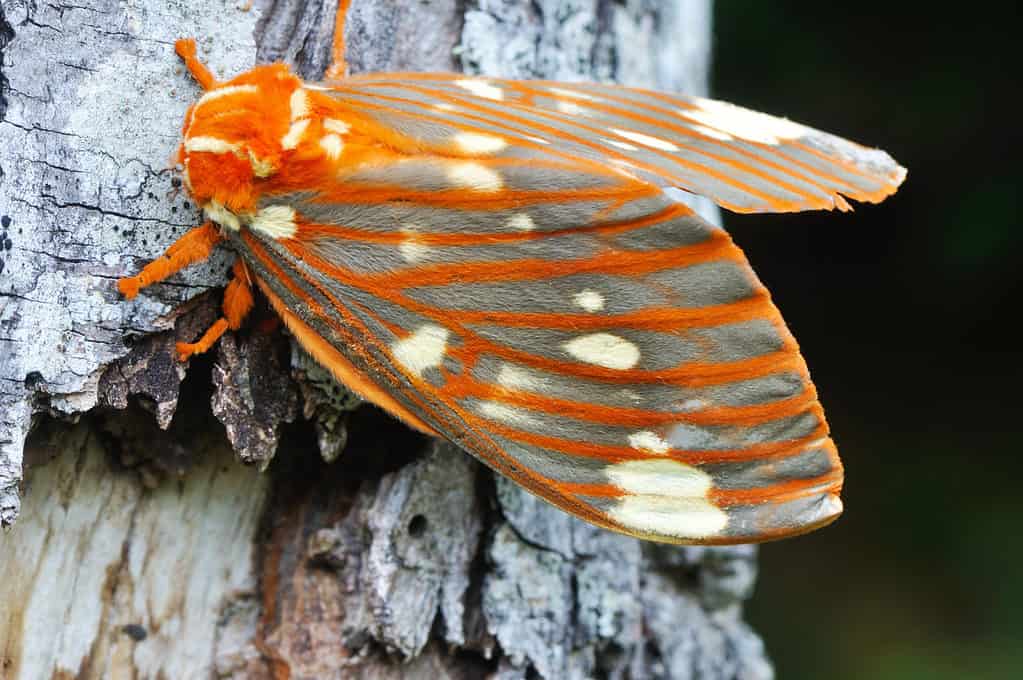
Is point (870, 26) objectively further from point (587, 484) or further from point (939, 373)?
point (587, 484)

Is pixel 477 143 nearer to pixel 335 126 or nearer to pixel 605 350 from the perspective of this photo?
pixel 335 126

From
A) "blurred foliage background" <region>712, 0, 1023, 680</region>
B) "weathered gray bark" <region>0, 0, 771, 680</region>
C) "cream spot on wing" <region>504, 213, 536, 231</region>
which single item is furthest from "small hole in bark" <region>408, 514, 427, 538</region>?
"blurred foliage background" <region>712, 0, 1023, 680</region>

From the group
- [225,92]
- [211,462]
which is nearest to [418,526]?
[211,462]

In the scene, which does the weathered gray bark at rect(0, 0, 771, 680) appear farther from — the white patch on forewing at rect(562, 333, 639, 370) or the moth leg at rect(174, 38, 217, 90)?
the white patch on forewing at rect(562, 333, 639, 370)

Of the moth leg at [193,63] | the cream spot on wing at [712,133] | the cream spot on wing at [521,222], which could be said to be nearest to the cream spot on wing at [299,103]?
the moth leg at [193,63]

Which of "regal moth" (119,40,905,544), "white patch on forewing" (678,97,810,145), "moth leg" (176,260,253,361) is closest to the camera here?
"regal moth" (119,40,905,544)
